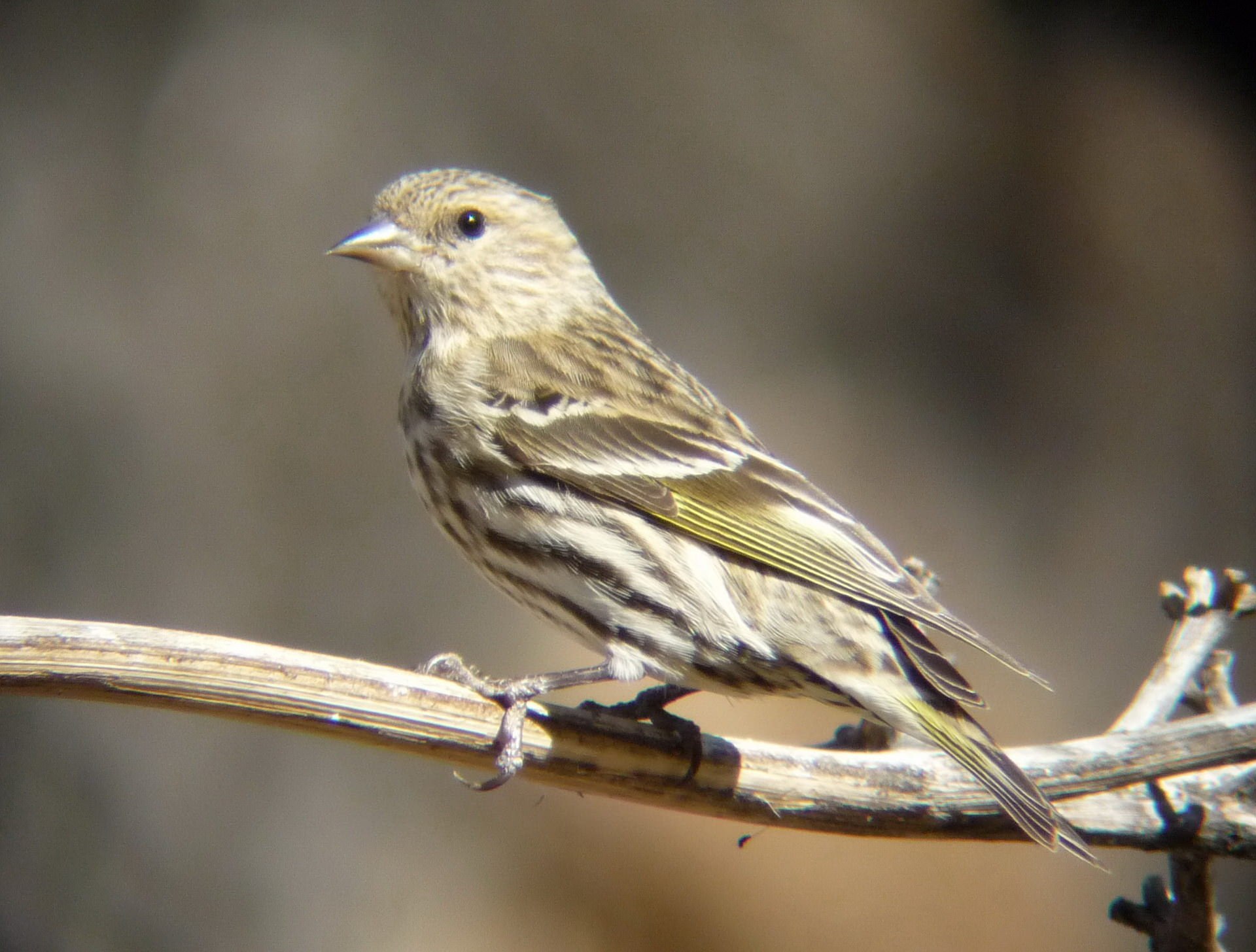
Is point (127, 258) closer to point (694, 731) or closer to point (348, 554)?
point (348, 554)

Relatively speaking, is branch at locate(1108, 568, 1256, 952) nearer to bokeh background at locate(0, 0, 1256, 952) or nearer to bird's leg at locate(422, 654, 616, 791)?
bird's leg at locate(422, 654, 616, 791)

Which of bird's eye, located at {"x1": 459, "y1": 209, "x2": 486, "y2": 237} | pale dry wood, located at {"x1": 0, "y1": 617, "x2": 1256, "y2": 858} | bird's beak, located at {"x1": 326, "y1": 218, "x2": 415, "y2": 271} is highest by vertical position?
bird's eye, located at {"x1": 459, "y1": 209, "x2": 486, "y2": 237}

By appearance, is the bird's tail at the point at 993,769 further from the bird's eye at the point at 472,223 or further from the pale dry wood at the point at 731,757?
the bird's eye at the point at 472,223

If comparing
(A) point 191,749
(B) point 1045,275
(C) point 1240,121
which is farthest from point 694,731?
(C) point 1240,121

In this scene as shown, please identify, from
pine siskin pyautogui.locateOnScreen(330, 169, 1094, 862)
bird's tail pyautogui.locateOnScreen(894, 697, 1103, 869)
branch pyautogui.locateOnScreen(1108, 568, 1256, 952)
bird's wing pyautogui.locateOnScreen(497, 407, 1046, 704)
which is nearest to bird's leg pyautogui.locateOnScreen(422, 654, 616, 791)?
pine siskin pyautogui.locateOnScreen(330, 169, 1094, 862)

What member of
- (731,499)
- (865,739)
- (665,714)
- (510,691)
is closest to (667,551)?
(731,499)

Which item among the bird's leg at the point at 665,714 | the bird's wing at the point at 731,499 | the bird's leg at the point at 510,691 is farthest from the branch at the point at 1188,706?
the bird's leg at the point at 510,691
